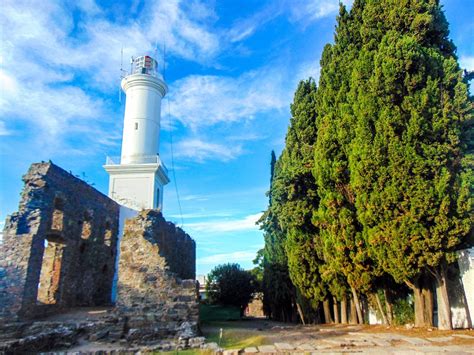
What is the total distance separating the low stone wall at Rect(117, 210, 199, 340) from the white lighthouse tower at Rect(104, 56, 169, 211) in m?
8.42

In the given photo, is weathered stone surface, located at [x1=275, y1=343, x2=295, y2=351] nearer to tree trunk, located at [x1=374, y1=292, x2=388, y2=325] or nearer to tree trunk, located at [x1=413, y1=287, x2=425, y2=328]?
tree trunk, located at [x1=413, y1=287, x2=425, y2=328]

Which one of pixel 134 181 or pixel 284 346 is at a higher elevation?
pixel 134 181

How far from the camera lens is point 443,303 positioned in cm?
1029

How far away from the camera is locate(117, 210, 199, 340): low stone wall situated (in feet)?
37.1

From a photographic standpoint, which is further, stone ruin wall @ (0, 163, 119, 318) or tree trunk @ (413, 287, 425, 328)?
stone ruin wall @ (0, 163, 119, 318)

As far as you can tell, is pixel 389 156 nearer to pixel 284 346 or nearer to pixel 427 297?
pixel 427 297

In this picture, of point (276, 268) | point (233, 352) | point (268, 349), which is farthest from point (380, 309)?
point (276, 268)

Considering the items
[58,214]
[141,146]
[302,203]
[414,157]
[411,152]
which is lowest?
[58,214]

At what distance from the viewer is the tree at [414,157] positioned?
9.93 meters

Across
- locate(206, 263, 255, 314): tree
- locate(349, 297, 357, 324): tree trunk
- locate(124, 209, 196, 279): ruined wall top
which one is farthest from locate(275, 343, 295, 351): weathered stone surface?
locate(206, 263, 255, 314): tree

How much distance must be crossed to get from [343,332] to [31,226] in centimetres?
1050

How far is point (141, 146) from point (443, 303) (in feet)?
59.2

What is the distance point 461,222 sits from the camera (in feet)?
31.8

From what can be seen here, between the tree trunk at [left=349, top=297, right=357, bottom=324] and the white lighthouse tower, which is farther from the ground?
the white lighthouse tower
